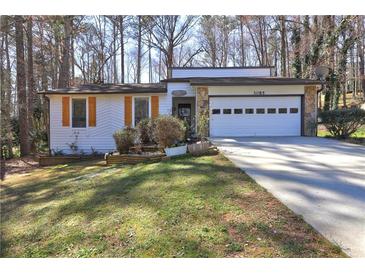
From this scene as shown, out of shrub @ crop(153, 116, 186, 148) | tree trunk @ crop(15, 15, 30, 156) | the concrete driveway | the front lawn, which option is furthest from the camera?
tree trunk @ crop(15, 15, 30, 156)

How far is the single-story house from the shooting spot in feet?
49.5

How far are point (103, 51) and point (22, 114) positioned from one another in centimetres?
1484

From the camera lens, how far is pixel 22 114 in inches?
688

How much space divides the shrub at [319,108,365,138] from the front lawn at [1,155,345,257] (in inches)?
348

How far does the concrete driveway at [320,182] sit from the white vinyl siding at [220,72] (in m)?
8.18

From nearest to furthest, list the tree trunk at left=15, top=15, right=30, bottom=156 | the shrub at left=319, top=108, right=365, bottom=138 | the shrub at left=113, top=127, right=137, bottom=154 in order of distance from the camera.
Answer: the shrub at left=113, top=127, right=137, bottom=154 → the shrub at left=319, top=108, right=365, bottom=138 → the tree trunk at left=15, top=15, right=30, bottom=156

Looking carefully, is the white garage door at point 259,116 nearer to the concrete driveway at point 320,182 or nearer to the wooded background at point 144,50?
the concrete driveway at point 320,182

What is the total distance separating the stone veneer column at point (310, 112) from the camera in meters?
15.1

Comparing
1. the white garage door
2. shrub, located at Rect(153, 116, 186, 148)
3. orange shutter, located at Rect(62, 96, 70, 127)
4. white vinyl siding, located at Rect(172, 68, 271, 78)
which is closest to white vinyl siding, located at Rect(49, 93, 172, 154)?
orange shutter, located at Rect(62, 96, 70, 127)

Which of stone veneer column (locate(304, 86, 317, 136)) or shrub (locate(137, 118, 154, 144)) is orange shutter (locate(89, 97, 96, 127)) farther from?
stone veneer column (locate(304, 86, 317, 136))

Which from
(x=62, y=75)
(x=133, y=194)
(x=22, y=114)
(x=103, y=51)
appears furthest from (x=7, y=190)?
(x=103, y=51)

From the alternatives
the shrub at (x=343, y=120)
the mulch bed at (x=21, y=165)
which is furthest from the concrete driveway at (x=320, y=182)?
the mulch bed at (x=21, y=165)

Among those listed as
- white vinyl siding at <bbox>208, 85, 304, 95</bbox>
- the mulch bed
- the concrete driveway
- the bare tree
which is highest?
the bare tree

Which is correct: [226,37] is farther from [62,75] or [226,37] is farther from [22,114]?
[22,114]
